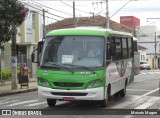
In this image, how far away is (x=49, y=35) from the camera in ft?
49.2

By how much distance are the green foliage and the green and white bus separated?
799 centimetres

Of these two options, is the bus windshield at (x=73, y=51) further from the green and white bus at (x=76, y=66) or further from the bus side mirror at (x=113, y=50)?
the bus side mirror at (x=113, y=50)

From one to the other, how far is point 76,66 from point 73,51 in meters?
0.67

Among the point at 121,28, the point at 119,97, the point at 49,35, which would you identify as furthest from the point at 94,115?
the point at 121,28

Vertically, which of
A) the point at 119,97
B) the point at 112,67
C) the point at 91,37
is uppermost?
Answer: the point at 91,37

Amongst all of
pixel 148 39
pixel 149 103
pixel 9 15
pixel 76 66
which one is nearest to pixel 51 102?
pixel 76 66

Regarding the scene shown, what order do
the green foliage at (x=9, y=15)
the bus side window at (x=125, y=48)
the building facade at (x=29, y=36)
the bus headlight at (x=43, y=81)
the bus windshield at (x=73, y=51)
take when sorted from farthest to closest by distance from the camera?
the building facade at (x=29, y=36) → the green foliage at (x=9, y=15) → the bus side window at (x=125, y=48) → the bus windshield at (x=73, y=51) → the bus headlight at (x=43, y=81)

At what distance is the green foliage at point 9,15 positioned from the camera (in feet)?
73.8

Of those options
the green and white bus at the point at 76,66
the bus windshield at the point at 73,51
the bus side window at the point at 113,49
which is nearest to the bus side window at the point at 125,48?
the bus side window at the point at 113,49

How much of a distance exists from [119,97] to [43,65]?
5.75 m

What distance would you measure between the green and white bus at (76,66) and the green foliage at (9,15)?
26.2 ft

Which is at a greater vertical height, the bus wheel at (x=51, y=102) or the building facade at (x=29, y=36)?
the building facade at (x=29, y=36)

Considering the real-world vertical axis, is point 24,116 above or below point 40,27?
below

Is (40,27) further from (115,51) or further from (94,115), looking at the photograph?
(94,115)
